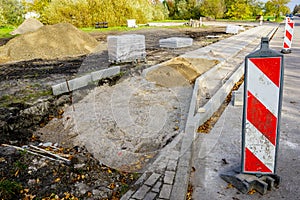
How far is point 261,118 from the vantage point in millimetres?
2576

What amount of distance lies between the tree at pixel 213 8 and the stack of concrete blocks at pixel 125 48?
49376 mm

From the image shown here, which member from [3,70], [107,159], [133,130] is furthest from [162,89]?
[3,70]

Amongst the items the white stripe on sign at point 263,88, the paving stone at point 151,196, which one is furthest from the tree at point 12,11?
the white stripe on sign at point 263,88

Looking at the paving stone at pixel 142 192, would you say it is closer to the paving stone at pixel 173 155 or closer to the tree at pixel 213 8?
the paving stone at pixel 173 155

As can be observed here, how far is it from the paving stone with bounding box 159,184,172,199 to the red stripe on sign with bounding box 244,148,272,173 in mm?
895

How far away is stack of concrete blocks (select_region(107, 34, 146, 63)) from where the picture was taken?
9.41 m

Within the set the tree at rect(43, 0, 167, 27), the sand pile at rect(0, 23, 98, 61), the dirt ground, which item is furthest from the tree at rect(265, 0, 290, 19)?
the dirt ground

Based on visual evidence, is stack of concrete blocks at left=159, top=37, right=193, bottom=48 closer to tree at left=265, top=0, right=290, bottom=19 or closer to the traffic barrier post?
the traffic barrier post

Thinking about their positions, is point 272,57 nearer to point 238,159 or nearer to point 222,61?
point 238,159

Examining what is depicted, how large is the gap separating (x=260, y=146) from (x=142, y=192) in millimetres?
1376

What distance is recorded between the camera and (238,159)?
332 cm

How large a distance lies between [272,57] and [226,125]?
2239 mm

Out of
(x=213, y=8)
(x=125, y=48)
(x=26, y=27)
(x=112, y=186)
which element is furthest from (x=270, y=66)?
(x=213, y=8)

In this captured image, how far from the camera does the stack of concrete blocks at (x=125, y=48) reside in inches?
371
